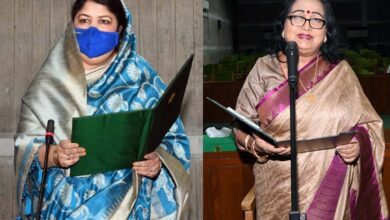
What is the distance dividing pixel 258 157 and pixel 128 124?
602 millimetres

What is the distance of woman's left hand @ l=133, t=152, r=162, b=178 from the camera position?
1971mm

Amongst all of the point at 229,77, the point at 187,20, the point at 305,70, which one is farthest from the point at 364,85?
the point at 305,70

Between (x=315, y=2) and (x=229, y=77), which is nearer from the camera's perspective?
(x=315, y=2)

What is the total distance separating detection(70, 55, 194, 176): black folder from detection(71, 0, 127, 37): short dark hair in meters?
0.31

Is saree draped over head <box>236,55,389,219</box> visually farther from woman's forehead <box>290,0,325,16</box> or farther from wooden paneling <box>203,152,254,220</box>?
wooden paneling <box>203,152,254,220</box>

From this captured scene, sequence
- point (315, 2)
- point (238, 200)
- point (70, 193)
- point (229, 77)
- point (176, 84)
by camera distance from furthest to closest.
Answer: point (229, 77)
point (238, 200)
point (315, 2)
point (70, 193)
point (176, 84)

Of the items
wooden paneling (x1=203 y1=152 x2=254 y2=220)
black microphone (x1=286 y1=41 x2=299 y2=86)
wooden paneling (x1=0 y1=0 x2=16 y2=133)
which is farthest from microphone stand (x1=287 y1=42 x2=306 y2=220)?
wooden paneling (x1=0 y1=0 x2=16 y2=133)

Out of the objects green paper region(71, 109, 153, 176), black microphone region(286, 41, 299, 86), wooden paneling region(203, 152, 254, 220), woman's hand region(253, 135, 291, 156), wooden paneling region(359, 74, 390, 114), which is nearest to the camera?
black microphone region(286, 41, 299, 86)

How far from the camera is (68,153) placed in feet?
6.08

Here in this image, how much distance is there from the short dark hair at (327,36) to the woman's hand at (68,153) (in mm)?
797

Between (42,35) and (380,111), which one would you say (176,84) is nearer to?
(42,35)

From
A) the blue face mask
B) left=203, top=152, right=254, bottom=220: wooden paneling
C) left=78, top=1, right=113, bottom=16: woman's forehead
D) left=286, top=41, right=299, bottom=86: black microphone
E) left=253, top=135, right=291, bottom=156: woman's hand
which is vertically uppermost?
left=78, top=1, right=113, bottom=16: woman's forehead

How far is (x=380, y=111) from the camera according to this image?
8.09m

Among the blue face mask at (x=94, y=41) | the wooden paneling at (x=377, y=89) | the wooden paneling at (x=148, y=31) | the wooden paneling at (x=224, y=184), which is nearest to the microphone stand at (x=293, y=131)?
the blue face mask at (x=94, y=41)
